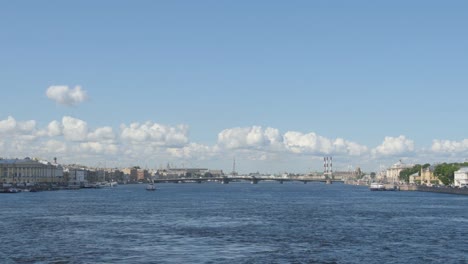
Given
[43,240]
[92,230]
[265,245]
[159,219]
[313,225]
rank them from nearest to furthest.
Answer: [265,245]
[43,240]
[92,230]
[313,225]
[159,219]

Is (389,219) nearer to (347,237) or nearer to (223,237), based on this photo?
(347,237)

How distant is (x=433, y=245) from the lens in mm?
58875

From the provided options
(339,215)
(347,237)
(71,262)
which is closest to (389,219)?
(339,215)

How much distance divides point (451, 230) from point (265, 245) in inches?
997

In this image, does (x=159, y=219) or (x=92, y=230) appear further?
(x=159, y=219)

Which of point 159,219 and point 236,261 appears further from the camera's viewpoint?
point 159,219

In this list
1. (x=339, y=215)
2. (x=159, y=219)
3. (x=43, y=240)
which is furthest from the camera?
(x=339, y=215)

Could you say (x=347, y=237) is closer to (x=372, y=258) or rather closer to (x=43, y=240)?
(x=372, y=258)

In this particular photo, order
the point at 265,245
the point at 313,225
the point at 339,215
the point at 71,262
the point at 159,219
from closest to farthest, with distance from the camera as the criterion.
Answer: the point at 71,262 → the point at 265,245 → the point at 313,225 → the point at 159,219 → the point at 339,215

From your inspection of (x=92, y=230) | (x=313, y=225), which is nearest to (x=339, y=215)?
(x=313, y=225)

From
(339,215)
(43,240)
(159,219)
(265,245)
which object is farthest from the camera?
(339,215)

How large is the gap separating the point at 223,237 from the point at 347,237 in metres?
→ 11.6

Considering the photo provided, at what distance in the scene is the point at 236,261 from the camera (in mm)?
48562

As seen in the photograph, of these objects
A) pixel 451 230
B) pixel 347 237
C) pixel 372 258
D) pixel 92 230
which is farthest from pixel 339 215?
pixel 372 258
